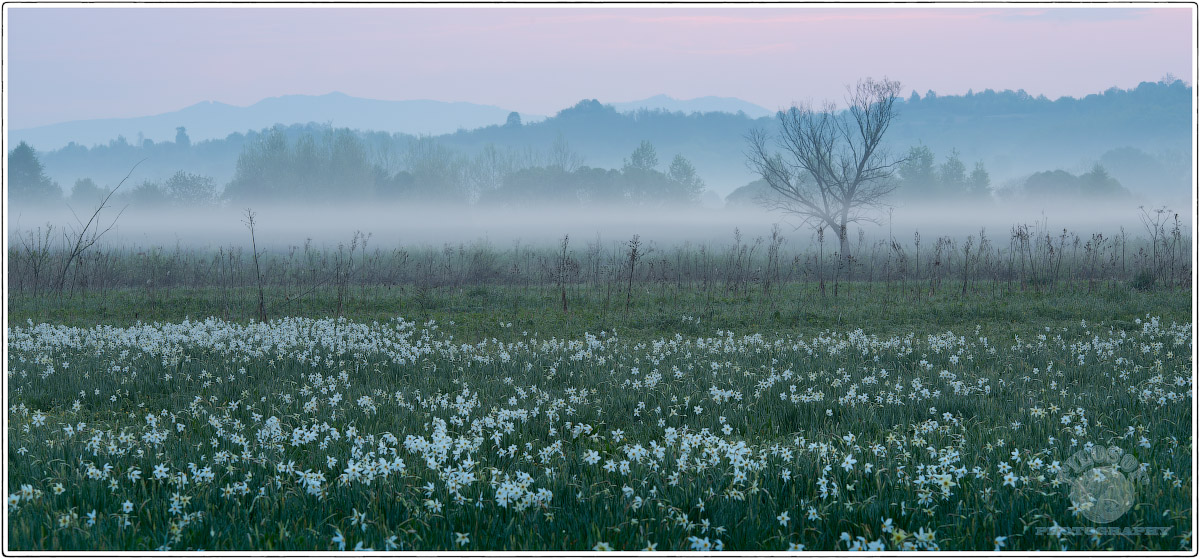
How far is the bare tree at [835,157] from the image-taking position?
3281 centimetres

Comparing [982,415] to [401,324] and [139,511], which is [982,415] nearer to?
[139,511]

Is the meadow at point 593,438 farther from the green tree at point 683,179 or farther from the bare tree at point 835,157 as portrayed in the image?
the green tree at point 683,179

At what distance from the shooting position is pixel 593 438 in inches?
201

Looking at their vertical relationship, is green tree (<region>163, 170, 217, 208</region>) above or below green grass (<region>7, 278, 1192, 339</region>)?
above

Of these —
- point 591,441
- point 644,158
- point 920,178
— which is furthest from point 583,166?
point 591,441

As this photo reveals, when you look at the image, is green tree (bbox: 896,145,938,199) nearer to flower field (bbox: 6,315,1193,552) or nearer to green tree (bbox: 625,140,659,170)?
green tree (bbox: 625,140,659,170)

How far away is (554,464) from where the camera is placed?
438cm

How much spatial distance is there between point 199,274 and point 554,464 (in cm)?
1826

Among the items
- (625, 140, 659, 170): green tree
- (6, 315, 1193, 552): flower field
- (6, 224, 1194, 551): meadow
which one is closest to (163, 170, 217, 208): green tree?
(625, 140, 659, 170): green tree
